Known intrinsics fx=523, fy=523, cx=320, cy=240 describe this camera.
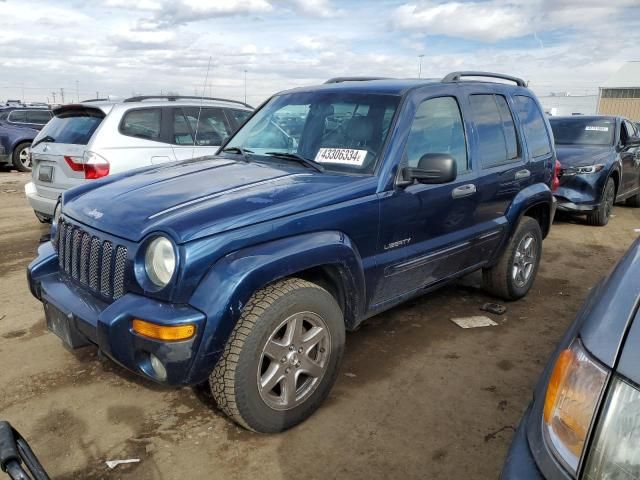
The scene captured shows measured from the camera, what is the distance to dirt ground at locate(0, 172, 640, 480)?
2.54 metres

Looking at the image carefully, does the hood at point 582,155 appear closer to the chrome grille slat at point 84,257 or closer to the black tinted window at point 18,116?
the chrome grille slat at point 84,257

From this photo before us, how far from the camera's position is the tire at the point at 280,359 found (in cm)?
248

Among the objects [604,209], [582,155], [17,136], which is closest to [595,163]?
[582,155]

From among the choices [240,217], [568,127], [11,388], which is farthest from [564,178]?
[11,388]

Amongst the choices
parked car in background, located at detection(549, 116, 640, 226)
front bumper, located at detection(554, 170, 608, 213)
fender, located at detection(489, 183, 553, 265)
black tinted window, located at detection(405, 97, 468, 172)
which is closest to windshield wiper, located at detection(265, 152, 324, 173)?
black tinted window, located at detection(405, 97, 468, 172)

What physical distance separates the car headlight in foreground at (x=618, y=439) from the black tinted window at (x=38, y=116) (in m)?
16.3

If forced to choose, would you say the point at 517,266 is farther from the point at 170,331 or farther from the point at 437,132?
the point at 170,331

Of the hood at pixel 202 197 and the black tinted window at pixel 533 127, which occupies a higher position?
the black tinted window at pixel 533 127

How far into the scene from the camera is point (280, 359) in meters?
2.67

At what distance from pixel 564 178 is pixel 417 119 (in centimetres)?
567

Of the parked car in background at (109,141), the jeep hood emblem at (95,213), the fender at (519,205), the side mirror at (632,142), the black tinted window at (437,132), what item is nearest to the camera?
the jeep hood emblem at (95,213)

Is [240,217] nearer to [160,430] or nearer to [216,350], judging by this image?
[216,350]

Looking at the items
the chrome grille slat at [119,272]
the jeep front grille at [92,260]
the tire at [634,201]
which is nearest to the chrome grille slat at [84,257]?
the jeep front grille at [92,260]

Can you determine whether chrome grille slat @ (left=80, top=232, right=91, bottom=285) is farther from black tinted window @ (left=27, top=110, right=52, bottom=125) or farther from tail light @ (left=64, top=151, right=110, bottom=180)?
black tinted window @ (left=27, top=110, right=52, bottom=125)
